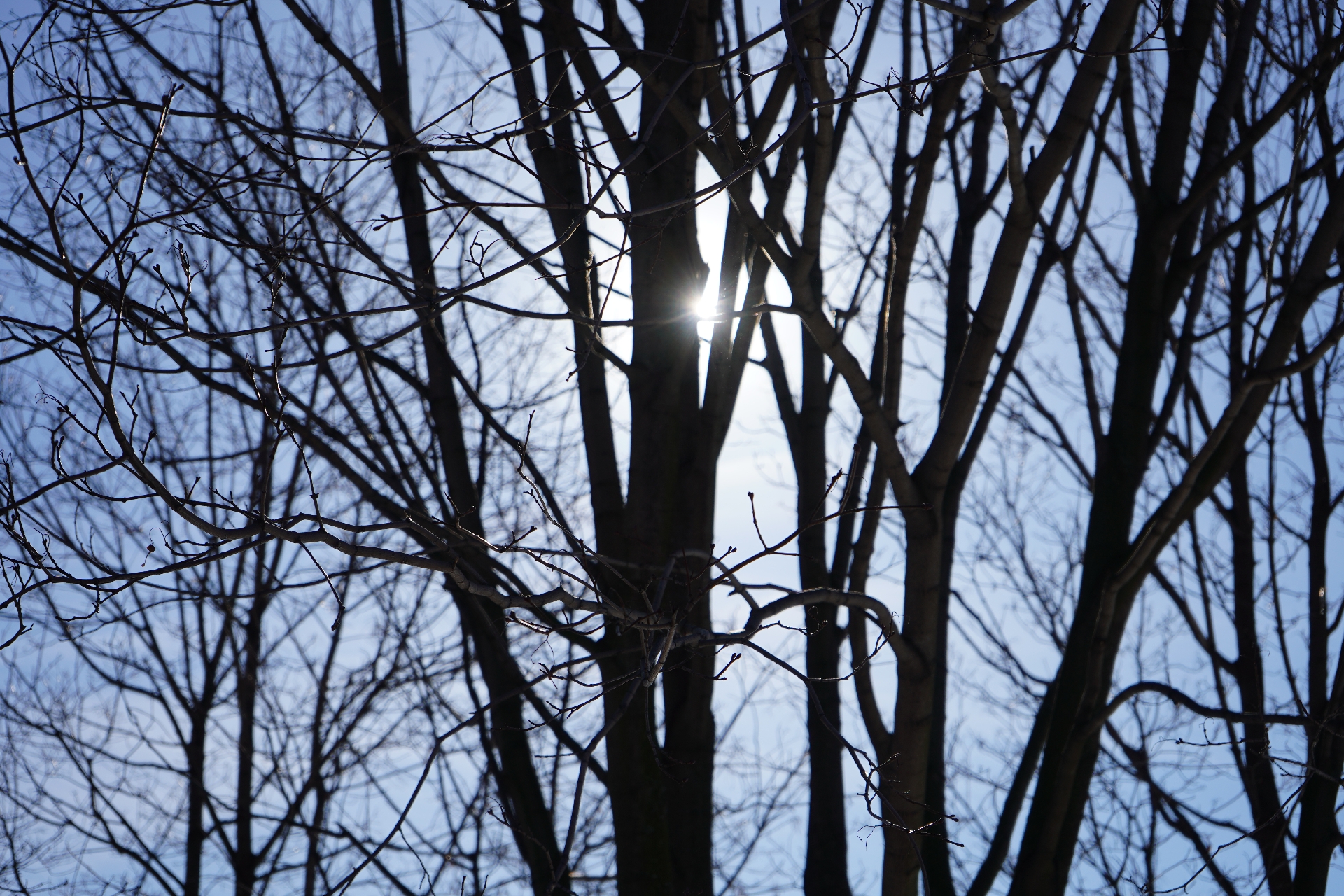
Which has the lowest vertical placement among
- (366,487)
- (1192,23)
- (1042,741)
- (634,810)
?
(634,810)

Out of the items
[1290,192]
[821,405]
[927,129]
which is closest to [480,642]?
[821,405]

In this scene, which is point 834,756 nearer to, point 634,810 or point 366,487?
point 634,810

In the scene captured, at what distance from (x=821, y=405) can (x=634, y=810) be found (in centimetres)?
189

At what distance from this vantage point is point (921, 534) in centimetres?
267

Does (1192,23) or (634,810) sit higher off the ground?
(1192,23)

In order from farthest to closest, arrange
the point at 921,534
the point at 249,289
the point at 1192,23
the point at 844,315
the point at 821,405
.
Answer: the point at 249,289, the point at 844,315, the point at 821,405, the point at 1192,23, the point at 921,534

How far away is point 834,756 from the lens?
387cm

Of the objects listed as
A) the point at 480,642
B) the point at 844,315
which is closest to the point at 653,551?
the point at 480,642

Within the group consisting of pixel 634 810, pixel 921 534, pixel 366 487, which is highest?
pixel 366 487

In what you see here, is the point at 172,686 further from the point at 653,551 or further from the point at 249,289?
the point at 653,551

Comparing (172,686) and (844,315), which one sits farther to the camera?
(172,686)

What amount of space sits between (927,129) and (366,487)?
6.35ft

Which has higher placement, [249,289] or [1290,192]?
[249,289]

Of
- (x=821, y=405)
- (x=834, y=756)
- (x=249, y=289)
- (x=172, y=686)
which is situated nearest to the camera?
(x=834, y=756)
